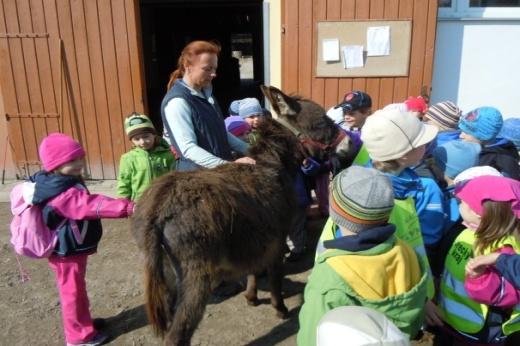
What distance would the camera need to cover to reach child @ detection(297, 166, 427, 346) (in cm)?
135

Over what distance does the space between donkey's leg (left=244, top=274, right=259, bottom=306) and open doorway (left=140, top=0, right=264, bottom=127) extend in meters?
7.45

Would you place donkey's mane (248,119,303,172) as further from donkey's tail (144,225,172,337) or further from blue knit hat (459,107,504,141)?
blue knit hat (459,107,504,141)

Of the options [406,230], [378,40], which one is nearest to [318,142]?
[406,230]

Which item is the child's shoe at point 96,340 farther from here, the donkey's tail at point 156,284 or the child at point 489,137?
the child at point 489,137

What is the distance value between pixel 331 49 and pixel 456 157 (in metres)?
2.92

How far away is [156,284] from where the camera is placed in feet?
7.01

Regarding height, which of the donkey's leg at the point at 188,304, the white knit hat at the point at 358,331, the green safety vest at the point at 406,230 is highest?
the white knit hat at the point at 358,331

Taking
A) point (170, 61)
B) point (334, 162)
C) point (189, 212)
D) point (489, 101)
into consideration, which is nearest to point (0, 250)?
point (189, 212)

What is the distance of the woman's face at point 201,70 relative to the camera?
2.73m

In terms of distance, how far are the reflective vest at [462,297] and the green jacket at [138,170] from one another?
92.2 inches

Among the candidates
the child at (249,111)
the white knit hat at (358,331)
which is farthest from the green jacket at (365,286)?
the child at (249,111)

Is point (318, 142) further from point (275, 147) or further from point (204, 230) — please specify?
point (204, 230)

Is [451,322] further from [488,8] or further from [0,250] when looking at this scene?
[488,8]

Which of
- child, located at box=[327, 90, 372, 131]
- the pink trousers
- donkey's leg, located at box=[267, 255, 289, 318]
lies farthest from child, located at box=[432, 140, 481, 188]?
the pink trousers
